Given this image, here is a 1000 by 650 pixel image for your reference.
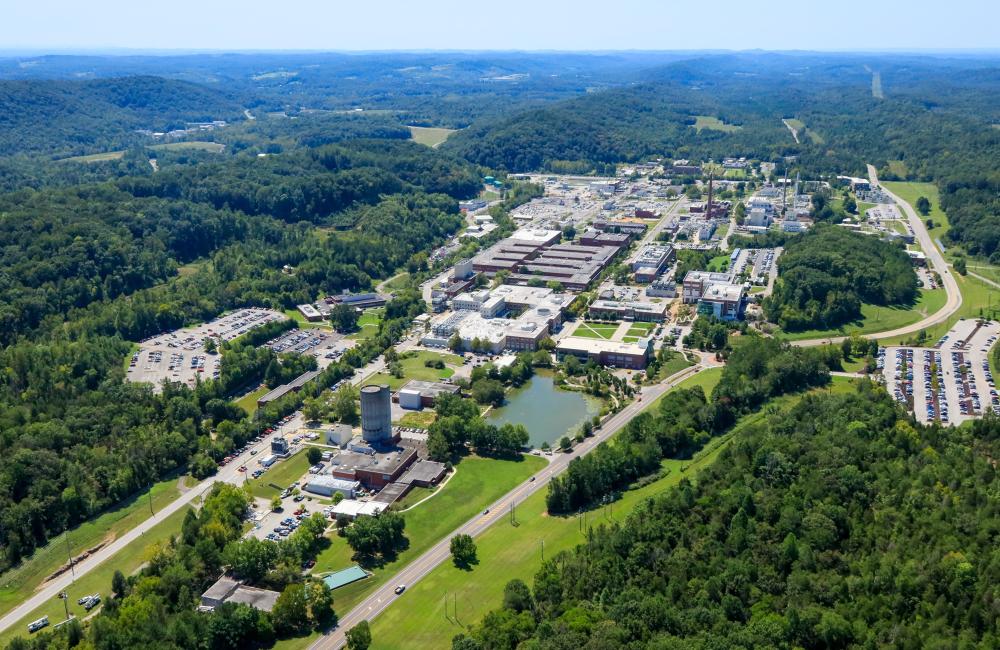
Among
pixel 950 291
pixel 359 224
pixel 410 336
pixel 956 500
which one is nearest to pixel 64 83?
pixel 359 224

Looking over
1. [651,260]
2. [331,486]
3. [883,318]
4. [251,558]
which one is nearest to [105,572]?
[251,558]

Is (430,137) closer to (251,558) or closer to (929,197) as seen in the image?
(929,197)

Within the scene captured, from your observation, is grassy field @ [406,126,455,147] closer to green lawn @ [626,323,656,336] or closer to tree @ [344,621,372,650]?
green lawn @ [626,323,656,336]

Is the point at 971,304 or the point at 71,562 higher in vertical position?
the point at 71,562

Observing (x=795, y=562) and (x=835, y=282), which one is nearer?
(x=795, y=562)

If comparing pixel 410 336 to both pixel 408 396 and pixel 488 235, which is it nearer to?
pixel 408 396

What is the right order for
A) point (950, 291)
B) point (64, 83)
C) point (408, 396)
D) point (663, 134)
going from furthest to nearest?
point (64, 83) → point (663, 134) → point (950, 291) → point (408, 396)
